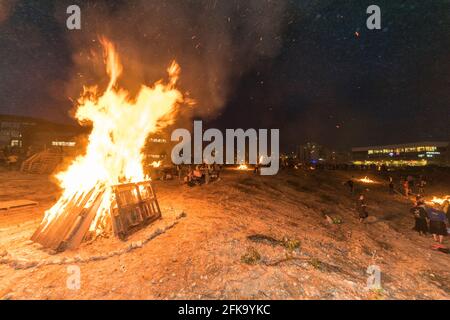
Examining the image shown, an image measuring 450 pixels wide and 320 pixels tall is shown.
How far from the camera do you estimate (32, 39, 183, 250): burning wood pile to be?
7059 millimetres

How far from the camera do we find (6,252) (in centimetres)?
628

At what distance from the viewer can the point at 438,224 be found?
10.3 metres

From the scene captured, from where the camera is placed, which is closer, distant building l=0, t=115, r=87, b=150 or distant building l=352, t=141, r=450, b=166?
distant building l=0, t=115, r=87, b=150

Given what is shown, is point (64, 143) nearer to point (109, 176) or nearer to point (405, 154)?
point (109, 176)

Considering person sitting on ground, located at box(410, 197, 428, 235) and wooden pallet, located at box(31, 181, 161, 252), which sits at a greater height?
wooden pallet, located at box(31, 181, 161, 252)

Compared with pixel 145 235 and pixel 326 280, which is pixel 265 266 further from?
pixel 145 235

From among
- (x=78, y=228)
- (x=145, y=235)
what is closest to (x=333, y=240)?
(x=145, y=235)

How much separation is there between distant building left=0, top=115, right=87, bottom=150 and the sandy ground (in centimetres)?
3932

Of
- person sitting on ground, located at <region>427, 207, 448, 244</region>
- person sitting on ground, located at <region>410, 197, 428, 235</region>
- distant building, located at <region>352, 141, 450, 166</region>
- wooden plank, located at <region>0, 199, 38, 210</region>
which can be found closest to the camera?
person sitting on ground, located at <region>427, 207, 448, 244</region>

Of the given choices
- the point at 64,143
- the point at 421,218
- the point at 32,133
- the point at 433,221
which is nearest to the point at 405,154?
the point at 421,218

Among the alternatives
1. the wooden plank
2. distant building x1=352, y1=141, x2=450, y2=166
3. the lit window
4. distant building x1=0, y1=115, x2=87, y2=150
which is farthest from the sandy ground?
distant building x1=352, y1=141, x2=450, y2=166

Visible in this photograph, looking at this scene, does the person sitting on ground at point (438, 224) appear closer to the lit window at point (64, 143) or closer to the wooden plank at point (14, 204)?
the wooden plank at point (14, 204)

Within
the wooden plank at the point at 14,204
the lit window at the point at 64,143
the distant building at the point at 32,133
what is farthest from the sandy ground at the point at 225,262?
the distant building at the point at 32,133

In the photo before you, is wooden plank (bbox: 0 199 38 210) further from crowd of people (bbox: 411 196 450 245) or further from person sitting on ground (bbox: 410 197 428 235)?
person sitting on ground (bbox: 410 197 428 235)
